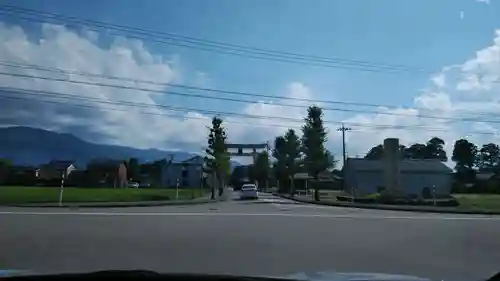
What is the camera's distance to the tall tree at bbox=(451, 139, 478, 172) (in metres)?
105

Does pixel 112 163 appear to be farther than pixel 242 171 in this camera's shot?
No

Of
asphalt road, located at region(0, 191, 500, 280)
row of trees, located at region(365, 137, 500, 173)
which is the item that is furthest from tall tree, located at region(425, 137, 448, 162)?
asphalt road, located at region(0, 191, 500, 280)

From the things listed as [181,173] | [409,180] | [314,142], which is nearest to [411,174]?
[409,180]

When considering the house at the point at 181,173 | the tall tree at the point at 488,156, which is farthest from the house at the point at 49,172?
the tall tree at the point at 488,156

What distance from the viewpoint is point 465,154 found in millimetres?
104875

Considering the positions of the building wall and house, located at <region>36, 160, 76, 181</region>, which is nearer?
the building wall

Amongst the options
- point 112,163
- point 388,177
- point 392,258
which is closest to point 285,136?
point 112,163

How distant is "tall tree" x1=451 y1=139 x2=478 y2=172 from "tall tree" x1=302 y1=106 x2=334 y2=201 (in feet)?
198

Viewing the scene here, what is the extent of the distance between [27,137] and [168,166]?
51298mm

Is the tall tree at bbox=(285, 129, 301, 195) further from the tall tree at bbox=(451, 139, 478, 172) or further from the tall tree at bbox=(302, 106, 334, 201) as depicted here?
the tall tree at bbox=(451, 139, 478, 172)

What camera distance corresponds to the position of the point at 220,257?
894cm

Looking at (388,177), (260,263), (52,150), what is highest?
(52,150)

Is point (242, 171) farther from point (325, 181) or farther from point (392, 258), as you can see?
point (392, 258)

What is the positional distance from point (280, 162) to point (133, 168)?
5213 cm
